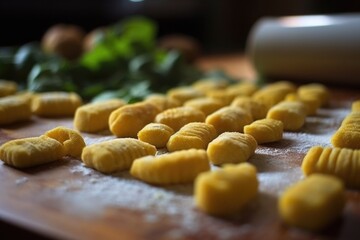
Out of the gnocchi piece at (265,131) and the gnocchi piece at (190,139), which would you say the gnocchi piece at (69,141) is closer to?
the gnocchi piece at (190,139)

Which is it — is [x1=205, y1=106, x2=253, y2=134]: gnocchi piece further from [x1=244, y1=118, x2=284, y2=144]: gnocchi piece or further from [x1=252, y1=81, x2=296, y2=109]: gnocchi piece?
[x1=252, y1=81, x2=296, y2=109]: gnocchi piece

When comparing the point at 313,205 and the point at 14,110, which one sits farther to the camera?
the point at 14,110

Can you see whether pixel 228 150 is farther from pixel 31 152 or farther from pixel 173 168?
pixel 31 152

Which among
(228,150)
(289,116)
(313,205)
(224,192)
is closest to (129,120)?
(228,150)

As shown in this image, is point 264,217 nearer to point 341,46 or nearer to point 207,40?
point 341,46

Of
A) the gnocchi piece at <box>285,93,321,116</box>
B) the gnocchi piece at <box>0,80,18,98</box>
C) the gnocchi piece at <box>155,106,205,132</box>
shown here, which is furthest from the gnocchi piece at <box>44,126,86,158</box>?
the gnocchi piece at <box>285,93,321,116</box>
